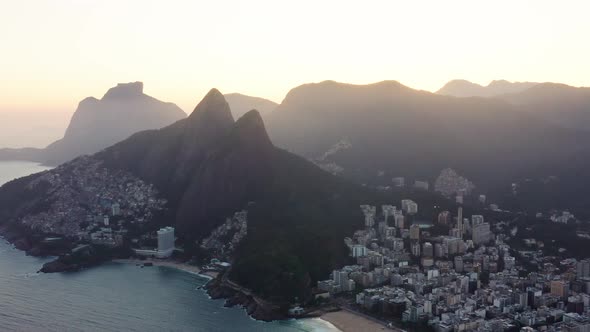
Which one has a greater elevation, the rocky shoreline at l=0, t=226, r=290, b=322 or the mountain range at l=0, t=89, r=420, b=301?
the mountain range at l=0, t=89, r=420, b=301

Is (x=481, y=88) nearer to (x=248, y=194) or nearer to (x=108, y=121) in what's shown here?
(x=108, y=121)

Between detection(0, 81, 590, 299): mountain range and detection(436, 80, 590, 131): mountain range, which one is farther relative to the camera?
detection(436, 80, 590, 131): mountain range

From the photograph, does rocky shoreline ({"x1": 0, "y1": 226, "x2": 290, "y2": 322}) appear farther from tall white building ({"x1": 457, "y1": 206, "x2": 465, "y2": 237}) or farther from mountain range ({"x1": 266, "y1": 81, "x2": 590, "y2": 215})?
mountain range ({"x1": 266, "y1": 81, "x2": 590, "y2": 215})

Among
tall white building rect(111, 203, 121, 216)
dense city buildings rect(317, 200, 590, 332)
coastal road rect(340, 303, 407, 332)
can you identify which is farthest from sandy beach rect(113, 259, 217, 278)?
coastal road rect(340, 303, 407, 332)

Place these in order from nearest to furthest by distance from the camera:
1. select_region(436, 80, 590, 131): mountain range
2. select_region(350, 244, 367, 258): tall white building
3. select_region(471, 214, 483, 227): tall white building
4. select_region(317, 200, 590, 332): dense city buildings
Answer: select_region(317, 200, 590, 332): dense city buildings → select_region(350, 244, 367, 258): tall white building → select_region(471, 214, 483, 227): tall white building → select_region(436, 80, 590, 131): mountain range

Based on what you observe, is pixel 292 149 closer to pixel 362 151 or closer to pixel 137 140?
pixel 362 151

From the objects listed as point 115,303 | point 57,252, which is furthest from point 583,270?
point 57,252
